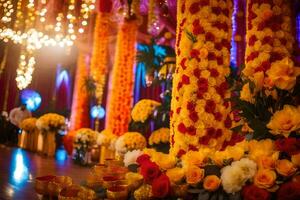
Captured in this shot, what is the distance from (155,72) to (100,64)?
259 cm

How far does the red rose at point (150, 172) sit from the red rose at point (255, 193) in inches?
16.7

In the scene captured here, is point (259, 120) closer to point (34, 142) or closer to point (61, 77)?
point (34, 142)

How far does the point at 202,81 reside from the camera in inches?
119

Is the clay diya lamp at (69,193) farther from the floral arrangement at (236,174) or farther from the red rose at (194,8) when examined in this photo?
the red rose at (194,8)

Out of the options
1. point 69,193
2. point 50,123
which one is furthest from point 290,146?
point 50,123

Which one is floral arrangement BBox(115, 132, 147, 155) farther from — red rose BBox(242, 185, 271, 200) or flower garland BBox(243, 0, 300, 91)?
red rose BBox(242, 185, 271, 200)

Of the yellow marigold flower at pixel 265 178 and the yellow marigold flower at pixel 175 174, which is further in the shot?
the yellow marigold flower at pixel 175 174

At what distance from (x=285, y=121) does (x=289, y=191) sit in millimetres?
298

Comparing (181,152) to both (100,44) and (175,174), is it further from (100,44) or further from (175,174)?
(100,44)

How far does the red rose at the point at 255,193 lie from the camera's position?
1446mm

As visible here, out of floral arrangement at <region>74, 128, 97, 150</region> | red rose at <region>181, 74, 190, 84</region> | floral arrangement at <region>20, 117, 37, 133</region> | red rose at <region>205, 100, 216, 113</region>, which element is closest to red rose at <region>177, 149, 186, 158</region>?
red rose at <region>205, 100, 216, 113</region>

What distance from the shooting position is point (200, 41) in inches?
121

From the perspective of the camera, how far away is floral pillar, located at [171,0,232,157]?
3.02 metres

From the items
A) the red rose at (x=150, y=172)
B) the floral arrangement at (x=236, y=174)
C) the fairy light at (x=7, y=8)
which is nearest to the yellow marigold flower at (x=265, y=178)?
the floral arrangement at (x=236, y=174)
